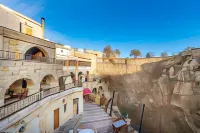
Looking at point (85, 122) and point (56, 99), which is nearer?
point (56, 99)

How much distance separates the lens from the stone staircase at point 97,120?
11470 millimetres

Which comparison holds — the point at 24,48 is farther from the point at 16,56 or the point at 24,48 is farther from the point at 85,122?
the point at 85,122

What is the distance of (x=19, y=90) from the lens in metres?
10.5

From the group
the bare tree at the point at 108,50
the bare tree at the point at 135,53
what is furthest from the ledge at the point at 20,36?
the bare tree at the point at 135,53

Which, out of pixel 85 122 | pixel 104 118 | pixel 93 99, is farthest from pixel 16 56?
pixel 93 99

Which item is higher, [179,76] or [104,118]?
[179,76]

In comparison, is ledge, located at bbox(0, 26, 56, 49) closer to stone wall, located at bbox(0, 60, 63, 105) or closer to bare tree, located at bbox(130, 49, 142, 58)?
stone wall, located at bbox(0, 60, 63, 105)

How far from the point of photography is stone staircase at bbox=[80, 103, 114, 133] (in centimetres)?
1147

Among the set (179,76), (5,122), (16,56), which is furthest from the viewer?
(179,76)

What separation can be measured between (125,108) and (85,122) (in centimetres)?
2180

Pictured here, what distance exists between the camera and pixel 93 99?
18844mm

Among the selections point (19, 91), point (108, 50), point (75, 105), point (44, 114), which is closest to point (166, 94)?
point (75, 105)

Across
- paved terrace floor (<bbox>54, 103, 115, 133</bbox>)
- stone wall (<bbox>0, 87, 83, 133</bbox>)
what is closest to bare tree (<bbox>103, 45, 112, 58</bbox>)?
paved terrace floor (<bbox>54, 103, 115, 133</bbox>)

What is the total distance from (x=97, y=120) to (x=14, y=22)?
16048 millimetres
